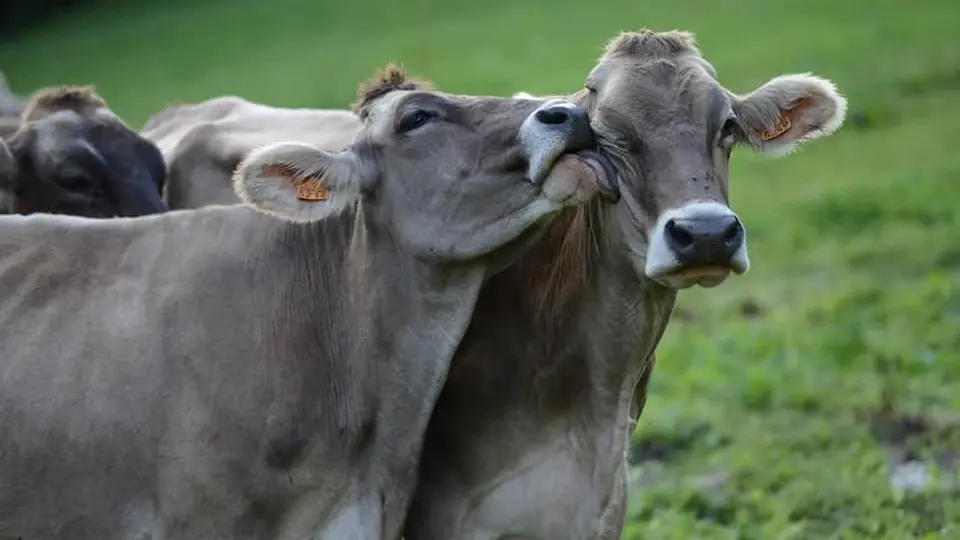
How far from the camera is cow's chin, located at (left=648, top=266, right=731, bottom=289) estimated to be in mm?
5018

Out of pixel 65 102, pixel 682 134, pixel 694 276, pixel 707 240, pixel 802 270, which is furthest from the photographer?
pixel 802 270

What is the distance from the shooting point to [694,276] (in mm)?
5055

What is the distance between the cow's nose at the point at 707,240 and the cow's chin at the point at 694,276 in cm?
3

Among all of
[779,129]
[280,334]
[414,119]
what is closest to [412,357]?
[280,334]

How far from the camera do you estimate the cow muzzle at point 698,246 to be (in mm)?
4949

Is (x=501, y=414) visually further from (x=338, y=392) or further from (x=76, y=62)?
(x=76, y=62)

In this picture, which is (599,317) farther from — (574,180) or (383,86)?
(383,86)

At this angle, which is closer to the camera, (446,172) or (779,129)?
(446,172)

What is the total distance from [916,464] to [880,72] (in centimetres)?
1266

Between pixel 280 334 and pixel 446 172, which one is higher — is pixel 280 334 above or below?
below

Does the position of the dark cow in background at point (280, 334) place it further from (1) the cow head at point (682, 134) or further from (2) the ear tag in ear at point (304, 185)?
(1) the cow head at point (682, 134)

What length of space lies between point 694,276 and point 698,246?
141 mm

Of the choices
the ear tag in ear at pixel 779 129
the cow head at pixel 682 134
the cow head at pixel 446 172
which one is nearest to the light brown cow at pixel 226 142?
the cow head at pixel 446 172

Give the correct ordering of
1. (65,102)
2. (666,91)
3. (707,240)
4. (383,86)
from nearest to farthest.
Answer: (707,240)
(666,91)
(383,86)
(65,102)
